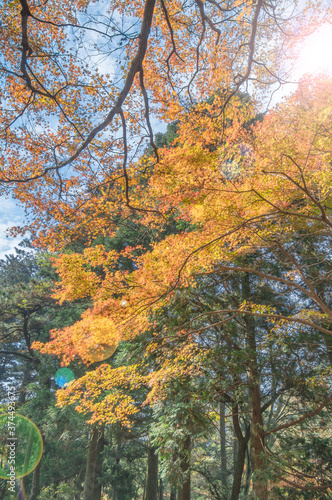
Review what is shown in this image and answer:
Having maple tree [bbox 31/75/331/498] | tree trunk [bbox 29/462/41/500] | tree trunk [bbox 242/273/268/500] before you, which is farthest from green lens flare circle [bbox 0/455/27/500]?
tree trunk [bbox 242/273/268/500]

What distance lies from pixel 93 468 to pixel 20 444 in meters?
3.65

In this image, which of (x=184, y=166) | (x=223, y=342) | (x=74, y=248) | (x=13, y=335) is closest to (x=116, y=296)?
(x=223, y=342)

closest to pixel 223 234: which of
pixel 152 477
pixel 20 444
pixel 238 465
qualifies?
pixel 238 465

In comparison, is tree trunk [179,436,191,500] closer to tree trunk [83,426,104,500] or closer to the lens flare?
tree trunk [83,426,104,500]

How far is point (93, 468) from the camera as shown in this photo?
1046cm

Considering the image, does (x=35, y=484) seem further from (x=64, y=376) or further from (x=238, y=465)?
(x=238, y=465)

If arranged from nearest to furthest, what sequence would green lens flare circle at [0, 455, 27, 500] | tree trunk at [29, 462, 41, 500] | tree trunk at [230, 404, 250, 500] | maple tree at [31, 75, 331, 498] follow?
maple tree at [31, 75, 331, 498], tree trunk at [230, 404, 250, 500], tree trunk at [29, 462, 41, 500], green lens flare circle at [0, 455, 27, 500]

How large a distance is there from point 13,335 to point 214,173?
12.9 m

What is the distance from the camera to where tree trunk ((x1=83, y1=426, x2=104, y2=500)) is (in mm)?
10005

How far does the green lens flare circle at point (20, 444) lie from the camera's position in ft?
36.7

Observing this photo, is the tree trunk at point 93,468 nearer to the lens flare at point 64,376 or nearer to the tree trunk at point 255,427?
the lens flare at point 64,376

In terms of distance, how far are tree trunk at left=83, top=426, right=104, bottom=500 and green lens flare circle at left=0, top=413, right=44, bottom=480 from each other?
2.53 m

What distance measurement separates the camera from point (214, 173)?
18.8ft

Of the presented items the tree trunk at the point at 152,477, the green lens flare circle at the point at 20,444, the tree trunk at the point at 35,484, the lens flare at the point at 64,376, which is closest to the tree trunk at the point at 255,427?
the tree trunk at the point at 152,477
